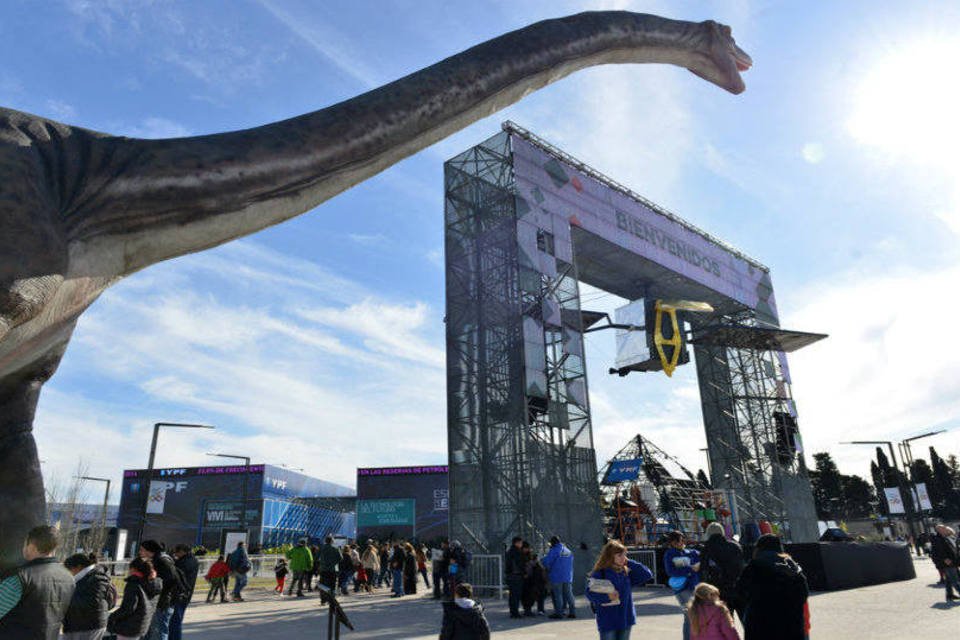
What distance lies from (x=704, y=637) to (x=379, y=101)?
14.8 ft

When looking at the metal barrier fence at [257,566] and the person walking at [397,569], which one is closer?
the person walking at [397,569]

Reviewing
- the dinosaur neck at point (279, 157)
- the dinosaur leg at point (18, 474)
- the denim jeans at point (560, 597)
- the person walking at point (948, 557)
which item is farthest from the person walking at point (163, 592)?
the person walking at point (948, 557)

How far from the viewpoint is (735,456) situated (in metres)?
26.7

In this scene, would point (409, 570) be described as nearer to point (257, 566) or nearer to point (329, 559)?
point (329, 559)

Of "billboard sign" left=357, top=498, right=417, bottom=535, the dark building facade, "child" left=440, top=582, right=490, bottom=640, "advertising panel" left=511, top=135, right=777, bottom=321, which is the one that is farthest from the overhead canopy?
the dark building facade

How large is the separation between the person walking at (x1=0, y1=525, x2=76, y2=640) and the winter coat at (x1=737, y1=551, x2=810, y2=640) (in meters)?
4.46

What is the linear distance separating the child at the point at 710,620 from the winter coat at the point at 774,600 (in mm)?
159

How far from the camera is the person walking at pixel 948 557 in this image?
40.4 feet

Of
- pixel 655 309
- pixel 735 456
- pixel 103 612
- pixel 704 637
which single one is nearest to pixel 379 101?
pixel 704 637

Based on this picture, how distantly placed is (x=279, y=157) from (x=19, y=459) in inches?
52.0

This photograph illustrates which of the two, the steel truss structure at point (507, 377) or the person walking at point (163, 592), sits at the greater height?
the steel truss structure at point (507, 377)

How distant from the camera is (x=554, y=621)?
11195 millimetres

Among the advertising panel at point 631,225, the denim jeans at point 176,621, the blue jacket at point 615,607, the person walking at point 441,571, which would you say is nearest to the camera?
the blue jacket at point 615,607

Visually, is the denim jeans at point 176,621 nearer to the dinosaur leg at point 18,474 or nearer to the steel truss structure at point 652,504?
the dinosaur leg at point 18,474
